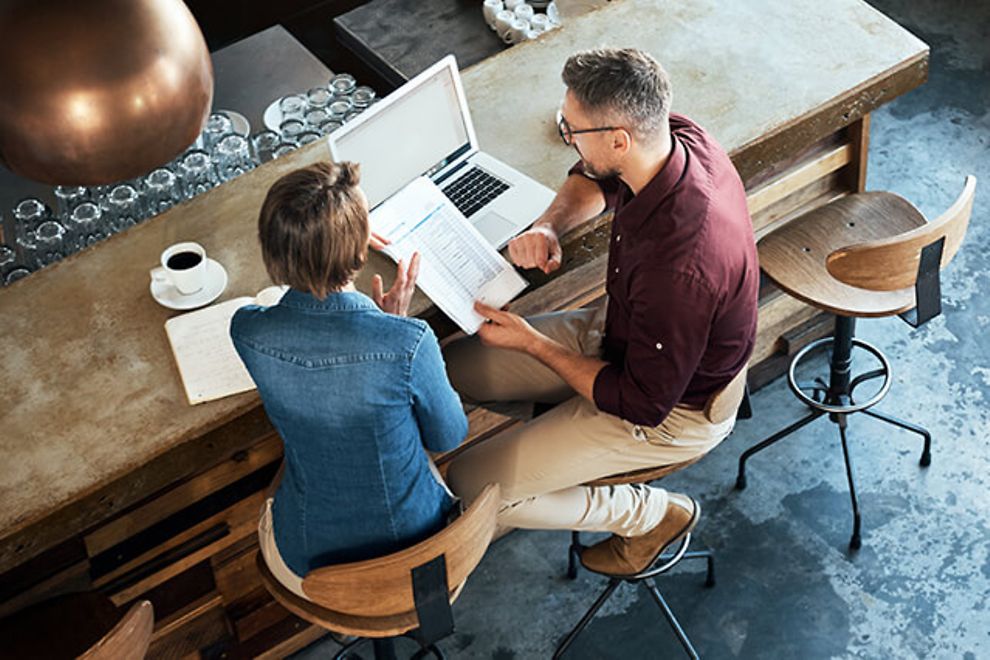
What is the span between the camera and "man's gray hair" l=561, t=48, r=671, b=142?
8.59 ft

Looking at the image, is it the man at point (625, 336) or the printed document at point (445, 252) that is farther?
the printed document at point (445, 252)

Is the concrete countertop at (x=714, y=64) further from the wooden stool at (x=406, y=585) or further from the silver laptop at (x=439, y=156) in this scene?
the wooden stool at (x=406, y=585)

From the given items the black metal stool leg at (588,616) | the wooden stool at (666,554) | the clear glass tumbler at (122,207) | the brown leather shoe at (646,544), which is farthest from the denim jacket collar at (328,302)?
the black metal stool leg at (588,616)

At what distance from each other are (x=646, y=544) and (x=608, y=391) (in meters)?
0.58

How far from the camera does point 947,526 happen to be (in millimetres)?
3607

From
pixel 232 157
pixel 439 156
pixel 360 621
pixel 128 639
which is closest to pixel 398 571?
pixel 360 621

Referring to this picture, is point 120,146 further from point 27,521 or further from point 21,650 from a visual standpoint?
point 21,650

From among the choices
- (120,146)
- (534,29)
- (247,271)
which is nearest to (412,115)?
(247,271)

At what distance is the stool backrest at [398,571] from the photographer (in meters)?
2.43

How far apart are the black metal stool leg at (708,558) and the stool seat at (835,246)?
71 centimetres

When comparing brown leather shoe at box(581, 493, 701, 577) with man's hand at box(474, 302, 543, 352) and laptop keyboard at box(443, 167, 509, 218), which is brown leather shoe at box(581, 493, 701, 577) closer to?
man's hand at box(474, 302, 543, 352)

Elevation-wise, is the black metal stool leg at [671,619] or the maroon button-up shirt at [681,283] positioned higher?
the maroon button-up shirt at [681,283]

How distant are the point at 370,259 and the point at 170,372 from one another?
52 cm

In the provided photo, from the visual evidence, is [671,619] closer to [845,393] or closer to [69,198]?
[845,393]
